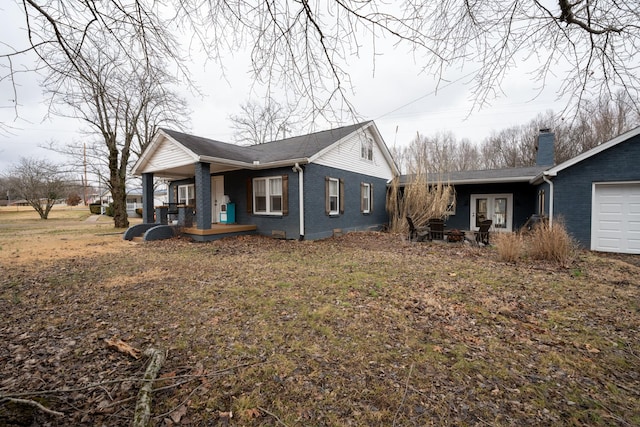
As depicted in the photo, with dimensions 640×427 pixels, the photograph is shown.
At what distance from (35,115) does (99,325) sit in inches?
98.6

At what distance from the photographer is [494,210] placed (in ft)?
44.2

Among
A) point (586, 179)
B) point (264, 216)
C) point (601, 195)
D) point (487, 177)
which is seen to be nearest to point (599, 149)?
point (586, 179)

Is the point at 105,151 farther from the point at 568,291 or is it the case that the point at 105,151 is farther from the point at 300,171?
the point at 568,291

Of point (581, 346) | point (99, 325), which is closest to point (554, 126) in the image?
point (581, 346)

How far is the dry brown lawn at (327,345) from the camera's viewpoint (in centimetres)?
202

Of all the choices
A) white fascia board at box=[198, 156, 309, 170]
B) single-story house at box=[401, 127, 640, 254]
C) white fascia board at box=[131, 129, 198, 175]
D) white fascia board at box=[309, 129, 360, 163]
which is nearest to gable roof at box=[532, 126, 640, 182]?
single-story house at box=[401, 127, 640, 254]

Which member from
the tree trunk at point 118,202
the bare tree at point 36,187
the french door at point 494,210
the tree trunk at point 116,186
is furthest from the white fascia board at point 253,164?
the bare tree at point 36,187

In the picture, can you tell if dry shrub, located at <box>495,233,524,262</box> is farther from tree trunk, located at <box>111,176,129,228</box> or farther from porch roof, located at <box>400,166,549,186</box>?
tree trunk, located at <box>111,176,129,228</box>

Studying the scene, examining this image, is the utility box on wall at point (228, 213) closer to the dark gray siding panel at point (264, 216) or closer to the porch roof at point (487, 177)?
the dark gray siding panel at point (264, 216)

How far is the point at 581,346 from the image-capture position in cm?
294

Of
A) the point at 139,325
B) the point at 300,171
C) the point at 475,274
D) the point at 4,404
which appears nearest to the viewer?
the point at 4,404

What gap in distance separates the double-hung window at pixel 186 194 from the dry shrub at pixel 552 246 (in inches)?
554

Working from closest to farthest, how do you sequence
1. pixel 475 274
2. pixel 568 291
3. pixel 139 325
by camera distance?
1. pixel 139 325
2. pixel 568 291
3. pixel 475 274

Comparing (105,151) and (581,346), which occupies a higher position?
(105,151)
